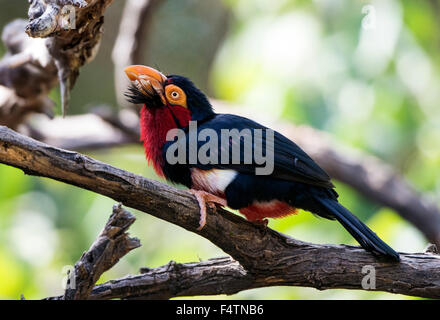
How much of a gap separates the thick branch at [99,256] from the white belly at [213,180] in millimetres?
508

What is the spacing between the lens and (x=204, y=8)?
854 cm

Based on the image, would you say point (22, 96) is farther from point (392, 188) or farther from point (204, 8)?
point (204, 8)

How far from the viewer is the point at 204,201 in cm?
260

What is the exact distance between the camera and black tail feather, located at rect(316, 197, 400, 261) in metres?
2.67

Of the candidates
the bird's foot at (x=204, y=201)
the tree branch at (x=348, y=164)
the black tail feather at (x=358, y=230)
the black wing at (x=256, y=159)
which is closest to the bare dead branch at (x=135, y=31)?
the tree branch at (x=348, y=164)

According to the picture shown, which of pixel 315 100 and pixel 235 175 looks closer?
pixel 235 175

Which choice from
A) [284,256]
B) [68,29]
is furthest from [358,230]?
[68,29]

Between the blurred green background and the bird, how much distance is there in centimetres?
173

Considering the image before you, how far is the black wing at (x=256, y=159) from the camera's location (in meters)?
2.73

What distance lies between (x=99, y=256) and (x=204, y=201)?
0.53 metres

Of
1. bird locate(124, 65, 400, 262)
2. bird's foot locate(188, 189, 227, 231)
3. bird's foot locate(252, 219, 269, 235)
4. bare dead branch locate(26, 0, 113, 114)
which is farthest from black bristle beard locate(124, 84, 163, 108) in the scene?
bird's foot locate(252, 219, 269, 235)

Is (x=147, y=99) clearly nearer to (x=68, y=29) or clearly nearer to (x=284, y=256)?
(x=68, y=29)
